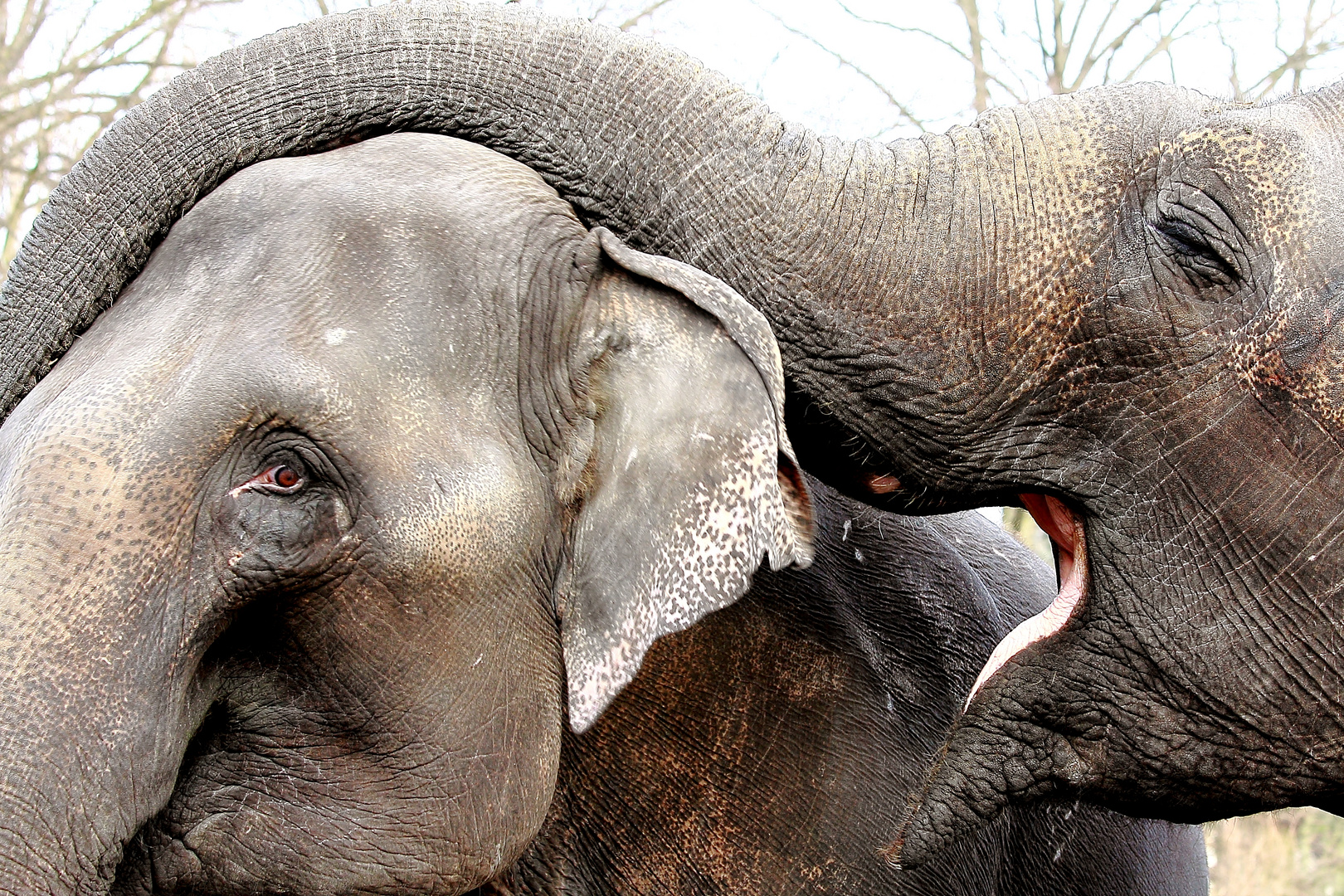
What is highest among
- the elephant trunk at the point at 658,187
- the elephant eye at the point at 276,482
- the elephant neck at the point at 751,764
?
the elephant trunk at the point at 658,187

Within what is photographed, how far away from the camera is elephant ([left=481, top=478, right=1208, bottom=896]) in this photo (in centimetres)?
269

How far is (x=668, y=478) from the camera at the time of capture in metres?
2.06

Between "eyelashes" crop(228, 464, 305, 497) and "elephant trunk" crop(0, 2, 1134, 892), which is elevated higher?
"elephant trunk" crop(0, 2, 1134, 892)

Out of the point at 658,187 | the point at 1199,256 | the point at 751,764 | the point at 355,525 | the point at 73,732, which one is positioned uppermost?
the point at 1199,256

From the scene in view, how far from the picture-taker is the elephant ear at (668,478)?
2.05 m

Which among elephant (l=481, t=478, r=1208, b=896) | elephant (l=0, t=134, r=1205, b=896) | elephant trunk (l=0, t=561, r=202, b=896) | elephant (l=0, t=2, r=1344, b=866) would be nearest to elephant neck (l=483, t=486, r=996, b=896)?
elephant (l=481, t=478, r=1208, b=896)

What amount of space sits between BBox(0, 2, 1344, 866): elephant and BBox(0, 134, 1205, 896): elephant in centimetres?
16

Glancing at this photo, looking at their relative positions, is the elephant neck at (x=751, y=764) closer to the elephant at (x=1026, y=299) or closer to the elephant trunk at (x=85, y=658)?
the elephant at (x=1026, y=299)

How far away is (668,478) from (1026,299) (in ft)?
2.30

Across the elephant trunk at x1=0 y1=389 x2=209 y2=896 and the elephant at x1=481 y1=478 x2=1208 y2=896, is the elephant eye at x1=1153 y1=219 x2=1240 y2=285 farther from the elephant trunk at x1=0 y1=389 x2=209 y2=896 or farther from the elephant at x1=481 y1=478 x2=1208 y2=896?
the elephant trunk at x1=0 y1=389 x2=209 y2=896

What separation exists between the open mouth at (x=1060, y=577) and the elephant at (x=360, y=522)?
56cm

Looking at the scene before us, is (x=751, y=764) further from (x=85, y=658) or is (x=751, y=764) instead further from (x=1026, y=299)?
(x=85, y=658)

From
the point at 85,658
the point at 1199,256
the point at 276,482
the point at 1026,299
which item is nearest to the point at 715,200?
the point at 1026,299

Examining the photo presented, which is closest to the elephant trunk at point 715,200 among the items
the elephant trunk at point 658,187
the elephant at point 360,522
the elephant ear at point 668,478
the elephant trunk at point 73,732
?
the elephant trunk at point 658,187
